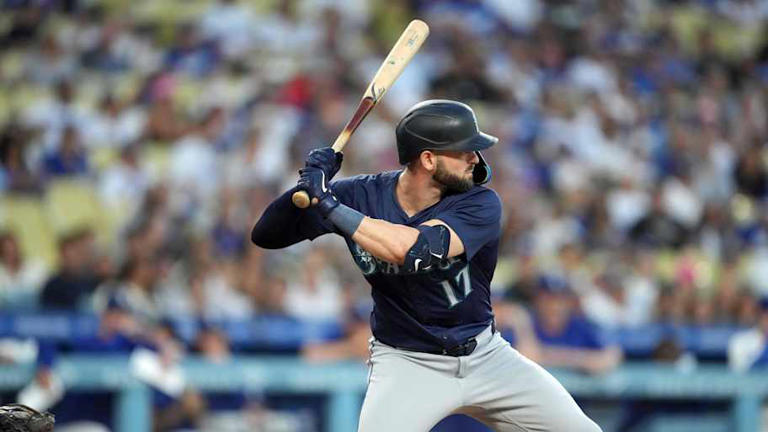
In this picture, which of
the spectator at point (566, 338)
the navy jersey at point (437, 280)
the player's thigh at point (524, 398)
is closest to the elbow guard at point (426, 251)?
the navy jersey at point (437, 280)

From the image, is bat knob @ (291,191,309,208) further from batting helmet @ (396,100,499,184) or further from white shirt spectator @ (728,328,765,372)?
white shirt spectator @ (728,328,765,372)

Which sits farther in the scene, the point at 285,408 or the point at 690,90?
the point at 690,90

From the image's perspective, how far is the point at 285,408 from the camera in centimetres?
689

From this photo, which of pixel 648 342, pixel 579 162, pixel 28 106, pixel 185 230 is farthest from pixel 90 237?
pixel 579 162

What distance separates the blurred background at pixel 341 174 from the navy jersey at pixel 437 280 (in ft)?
7.91

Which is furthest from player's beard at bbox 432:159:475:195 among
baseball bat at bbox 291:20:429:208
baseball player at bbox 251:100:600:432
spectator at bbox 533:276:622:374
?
spectator at bbox 533:276:622:374

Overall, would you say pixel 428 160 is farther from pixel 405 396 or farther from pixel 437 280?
pixel 405 396

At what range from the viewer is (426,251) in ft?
13.2

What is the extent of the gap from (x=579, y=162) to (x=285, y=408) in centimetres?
487

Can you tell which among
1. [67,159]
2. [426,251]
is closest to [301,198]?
[426,251]

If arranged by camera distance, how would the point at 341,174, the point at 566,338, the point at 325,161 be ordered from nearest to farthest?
the point at 325,161 < the point at 566,338 < the point at 341,174

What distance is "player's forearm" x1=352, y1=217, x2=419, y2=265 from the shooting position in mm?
3980

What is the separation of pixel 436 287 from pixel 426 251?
29 centimetres

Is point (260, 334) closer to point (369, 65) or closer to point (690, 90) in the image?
point (369, 65)
